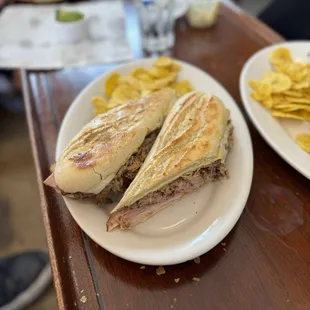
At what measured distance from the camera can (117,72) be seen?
0.81 metres

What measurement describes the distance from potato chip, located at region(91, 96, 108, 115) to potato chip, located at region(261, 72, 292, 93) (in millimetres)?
330

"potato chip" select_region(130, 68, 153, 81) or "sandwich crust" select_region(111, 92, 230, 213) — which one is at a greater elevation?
"sandwich crust" select_region(111, 92, 230, 213)

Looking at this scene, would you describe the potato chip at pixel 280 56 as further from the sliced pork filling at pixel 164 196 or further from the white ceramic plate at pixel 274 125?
the sliced pork filling at pixel 164 196

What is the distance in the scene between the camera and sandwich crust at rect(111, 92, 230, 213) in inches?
21.0

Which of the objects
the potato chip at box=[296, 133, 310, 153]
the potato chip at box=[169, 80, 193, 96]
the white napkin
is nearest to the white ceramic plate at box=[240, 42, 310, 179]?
the potato chip at box=[296, 133, 310, 153]

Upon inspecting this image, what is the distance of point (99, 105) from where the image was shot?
728mm

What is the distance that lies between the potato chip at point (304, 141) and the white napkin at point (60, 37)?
500mm

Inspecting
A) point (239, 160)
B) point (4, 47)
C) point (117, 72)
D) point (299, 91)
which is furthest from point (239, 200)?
point (4, 47)

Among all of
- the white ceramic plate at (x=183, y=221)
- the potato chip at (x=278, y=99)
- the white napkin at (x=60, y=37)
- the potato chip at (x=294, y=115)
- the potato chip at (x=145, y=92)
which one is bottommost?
the white napkin at (x=60, y=37)

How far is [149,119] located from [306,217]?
300mm

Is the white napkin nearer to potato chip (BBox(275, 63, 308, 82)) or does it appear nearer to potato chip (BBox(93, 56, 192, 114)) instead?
potato chip (BBox(93, 56, 192, 114))

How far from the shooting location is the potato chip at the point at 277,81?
726 millimetres

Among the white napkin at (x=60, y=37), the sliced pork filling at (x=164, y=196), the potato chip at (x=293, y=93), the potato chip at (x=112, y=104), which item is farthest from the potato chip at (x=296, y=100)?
the white napkin at (x=60, y=37)

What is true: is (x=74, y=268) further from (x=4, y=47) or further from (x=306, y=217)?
(x=4, y=47)
